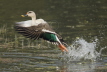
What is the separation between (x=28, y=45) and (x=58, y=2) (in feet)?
33.7

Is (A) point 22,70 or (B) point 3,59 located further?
(B) point 3,59

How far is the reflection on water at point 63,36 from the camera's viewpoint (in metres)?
10.8

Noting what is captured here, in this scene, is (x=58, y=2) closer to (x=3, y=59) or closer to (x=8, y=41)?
(x=8, y=41)

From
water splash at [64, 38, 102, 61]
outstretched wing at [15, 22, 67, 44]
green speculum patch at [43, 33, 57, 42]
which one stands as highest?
outstretched wing at [15, 22, 67, 44]

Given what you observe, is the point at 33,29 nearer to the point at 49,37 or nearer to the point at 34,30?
the point at 34,30

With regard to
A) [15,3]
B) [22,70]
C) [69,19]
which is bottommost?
[22,70]

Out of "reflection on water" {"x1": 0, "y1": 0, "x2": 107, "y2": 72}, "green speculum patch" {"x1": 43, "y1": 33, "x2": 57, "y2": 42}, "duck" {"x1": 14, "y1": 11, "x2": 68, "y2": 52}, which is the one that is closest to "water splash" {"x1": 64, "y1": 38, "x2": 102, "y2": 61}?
"reflection on water" {"x1": 0, "y1": 0, "x2": 107, "y2": 72}

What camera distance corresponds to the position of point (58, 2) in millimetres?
23547

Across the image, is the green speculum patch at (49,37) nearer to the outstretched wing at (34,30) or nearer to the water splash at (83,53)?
the outstretched wing at (34,30)

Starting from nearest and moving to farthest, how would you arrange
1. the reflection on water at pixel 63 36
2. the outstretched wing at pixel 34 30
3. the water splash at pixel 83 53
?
the outstretched wing at pixel 34 30, the reflection on water at pixel 63 36, the water splash at pixel 83 53

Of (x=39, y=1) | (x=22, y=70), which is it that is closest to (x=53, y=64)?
(x=22, y=70)

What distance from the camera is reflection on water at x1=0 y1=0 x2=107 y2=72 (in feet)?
35.3

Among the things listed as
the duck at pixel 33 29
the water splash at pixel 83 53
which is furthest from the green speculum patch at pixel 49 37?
the water splash at pixel 83 53

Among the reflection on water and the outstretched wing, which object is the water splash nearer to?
the reflection on water
